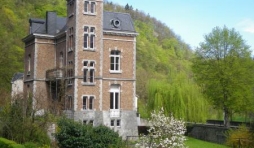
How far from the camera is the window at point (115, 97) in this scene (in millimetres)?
33281

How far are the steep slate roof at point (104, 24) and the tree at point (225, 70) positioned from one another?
10.5m

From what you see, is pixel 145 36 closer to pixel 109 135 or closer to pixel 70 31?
pixel 70 31

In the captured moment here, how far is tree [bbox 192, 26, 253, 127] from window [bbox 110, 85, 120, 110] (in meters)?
11.2

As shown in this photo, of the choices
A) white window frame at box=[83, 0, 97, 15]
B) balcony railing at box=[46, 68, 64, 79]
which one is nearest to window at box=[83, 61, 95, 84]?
balcony railing at box=[46, 68, 64, 79]

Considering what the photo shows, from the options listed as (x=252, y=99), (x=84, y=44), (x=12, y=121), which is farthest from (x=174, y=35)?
(x=12, y=121)

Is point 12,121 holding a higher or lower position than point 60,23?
lower

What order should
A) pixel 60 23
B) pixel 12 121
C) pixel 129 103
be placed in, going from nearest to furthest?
1. pixel 12 121
2. pixel 129 103
3. pixel 60 23

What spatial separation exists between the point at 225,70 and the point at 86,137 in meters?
23.2

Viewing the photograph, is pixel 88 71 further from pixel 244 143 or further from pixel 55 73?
pixel 244 143

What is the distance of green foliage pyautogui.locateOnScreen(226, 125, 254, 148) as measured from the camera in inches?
1016

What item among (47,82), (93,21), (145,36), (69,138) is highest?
(145,36)

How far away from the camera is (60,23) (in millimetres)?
37094

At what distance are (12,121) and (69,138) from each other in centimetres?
421

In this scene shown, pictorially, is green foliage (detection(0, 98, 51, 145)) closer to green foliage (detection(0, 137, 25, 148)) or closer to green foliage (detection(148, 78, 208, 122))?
green foliage (detection(0, 137, 25, 148))
